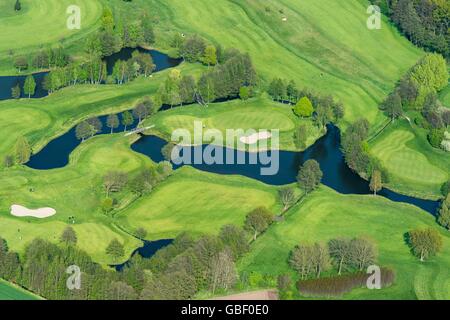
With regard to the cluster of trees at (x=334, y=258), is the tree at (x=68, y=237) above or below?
below

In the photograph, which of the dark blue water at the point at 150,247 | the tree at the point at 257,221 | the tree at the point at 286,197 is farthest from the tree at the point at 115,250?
the tree at the point at 286,197

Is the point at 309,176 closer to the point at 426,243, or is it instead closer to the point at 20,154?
the point at 426,243

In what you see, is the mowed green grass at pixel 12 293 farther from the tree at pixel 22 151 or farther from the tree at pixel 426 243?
the tree at pixel 426 243

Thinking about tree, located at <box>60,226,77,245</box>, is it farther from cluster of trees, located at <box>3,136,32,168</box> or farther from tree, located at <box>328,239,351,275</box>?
tree, located at <box>328,239,351,275</box>

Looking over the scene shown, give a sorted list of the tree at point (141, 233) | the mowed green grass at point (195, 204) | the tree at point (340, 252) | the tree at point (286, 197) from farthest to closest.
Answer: the tree at point (286, 197)
the mowed green grass at point (195, 204)
the tree at point (141, 233)
the tree at point (340, 252)

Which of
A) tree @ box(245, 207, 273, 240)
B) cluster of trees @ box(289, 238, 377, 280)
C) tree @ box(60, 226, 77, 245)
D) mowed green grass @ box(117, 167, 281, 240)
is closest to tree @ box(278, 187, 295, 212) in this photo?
mowed green grass @ box(117, 167, 281, 240)

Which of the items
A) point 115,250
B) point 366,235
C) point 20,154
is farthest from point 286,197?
point 20,154
